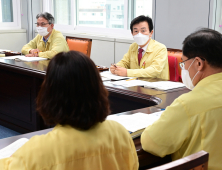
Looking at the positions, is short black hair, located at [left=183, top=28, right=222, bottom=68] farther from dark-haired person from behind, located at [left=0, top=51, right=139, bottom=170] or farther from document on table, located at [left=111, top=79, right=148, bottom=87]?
document on table, located at [left=111, top=79, right=148, bottom=87]

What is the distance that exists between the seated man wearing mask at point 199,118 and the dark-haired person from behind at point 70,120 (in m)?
0.35

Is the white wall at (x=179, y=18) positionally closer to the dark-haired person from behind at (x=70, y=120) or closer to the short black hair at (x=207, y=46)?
the short black hair at (x=207, y=46)

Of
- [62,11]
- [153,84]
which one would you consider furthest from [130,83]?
[62,11]

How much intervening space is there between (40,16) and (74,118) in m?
3.56

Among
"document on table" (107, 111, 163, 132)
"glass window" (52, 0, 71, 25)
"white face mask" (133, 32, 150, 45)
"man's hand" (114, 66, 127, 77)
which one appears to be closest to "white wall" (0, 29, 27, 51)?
"glass window" (52, 0, 71, 25)

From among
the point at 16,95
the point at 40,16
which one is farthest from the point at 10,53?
the point at 16,95

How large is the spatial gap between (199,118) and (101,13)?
167 inches

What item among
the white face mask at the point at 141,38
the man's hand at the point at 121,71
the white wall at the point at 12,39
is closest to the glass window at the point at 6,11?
the white wall at the point at 12,39

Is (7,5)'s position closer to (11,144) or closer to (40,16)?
(40,16)

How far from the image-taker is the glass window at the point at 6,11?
604 cm

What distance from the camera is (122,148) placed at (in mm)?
998

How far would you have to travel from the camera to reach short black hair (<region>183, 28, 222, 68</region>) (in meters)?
1.25

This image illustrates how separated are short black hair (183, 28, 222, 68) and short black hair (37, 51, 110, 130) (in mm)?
557

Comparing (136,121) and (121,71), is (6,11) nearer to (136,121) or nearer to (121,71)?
(121,71)
